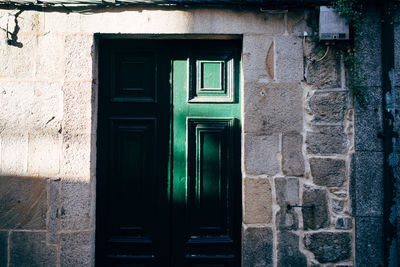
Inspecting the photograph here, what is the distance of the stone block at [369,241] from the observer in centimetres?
262

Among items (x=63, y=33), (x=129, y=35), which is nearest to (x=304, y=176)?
(x=129, y=35)

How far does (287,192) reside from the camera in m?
2.69

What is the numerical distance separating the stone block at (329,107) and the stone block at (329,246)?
0.95 metres

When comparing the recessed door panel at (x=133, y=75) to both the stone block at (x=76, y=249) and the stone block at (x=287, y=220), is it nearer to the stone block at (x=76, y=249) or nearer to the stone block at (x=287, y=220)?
the stone block at (x=76, y=249)

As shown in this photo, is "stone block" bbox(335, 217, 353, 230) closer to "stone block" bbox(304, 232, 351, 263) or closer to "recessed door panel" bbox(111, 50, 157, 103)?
"stone block" bbox(304, 232, 351, 263)

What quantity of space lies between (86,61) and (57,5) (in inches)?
20.9

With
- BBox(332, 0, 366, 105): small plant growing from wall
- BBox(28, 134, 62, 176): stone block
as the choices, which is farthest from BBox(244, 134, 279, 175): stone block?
BBox(28, 134, 62, 176): stone block

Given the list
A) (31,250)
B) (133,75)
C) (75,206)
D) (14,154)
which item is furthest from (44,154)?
(133,75)

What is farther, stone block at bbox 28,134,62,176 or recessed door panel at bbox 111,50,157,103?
recessed door panel at bbox 111,50,157,103

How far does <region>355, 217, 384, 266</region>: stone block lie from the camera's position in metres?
2.62

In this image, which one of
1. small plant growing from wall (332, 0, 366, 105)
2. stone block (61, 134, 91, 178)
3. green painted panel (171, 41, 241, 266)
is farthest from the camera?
green painted panel (171, 41, 241, 266)

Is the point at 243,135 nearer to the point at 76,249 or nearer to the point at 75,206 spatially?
the point at 75,206

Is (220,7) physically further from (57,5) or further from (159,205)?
(159,205)

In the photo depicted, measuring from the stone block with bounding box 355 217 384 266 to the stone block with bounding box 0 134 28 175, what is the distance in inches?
111
